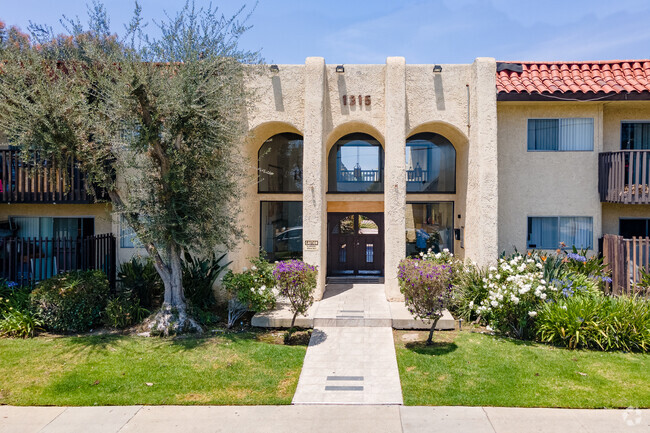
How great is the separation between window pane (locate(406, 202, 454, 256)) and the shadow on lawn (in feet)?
16.3

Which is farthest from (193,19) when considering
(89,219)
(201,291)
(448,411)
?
(448,411)

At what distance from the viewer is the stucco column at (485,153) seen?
35.6ft

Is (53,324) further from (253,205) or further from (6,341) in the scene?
(253,205)

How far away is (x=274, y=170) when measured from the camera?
13.3 metres

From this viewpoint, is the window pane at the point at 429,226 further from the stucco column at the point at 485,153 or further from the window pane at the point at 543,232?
the window pane at the point at 543,232

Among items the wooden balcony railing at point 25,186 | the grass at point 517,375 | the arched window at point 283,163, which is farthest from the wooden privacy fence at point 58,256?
the grass at point 517,375

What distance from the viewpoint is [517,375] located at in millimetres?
6965

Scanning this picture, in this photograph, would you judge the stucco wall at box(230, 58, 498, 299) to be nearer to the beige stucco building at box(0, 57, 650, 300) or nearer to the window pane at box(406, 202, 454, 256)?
the beige stucco building at box(0, 57, 650, 300)

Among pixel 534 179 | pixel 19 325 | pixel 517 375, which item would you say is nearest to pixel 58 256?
pixel 19 325

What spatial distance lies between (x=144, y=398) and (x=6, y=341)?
177 inches

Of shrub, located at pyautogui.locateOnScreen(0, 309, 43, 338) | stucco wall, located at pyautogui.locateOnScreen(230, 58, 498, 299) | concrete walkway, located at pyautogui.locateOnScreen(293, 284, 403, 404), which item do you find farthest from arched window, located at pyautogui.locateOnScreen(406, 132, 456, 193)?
shrub, located at pyautogui.locateOnScreen(0, 309, 43, 338)

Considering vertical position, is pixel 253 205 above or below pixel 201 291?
above

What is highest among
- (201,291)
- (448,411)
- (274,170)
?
(274,170)

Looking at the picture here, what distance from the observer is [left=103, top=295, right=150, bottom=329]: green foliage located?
9422 millimetres
